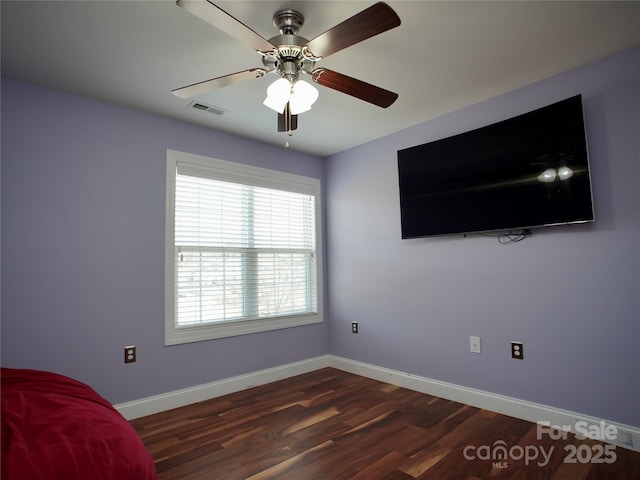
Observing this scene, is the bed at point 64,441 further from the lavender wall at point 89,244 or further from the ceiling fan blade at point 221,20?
the ceiling fan blade at point 221,20

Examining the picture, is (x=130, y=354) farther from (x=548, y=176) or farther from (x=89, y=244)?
(x=548, y=176)

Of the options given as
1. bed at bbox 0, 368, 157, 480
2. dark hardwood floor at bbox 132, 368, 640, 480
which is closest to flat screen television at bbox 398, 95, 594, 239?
dark hardwood floor at bbox 132, 368, 640, 480

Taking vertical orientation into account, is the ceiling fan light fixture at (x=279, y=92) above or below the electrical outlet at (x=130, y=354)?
above

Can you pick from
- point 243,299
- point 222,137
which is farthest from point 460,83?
point 243,299

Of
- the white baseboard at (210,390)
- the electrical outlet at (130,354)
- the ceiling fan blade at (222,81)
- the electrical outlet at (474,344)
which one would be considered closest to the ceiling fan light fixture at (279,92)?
the ceiling fan blade at (222,81)

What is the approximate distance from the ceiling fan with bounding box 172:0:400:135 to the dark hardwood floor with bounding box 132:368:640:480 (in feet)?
6.43

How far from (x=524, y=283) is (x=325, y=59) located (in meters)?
2.08

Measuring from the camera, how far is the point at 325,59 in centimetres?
225

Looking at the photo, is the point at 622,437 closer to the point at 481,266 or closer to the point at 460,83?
the point at 481,266

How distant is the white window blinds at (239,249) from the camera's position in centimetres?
310

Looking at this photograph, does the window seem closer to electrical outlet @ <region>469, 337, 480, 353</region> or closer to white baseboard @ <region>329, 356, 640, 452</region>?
white baseboard @ <region>329, 356, 640, 452</region>

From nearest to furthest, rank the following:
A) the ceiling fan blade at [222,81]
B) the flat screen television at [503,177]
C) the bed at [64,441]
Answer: the bed at [64,441] < the ceiling fan blade at [222,81] < the flat screen television at [503,177]

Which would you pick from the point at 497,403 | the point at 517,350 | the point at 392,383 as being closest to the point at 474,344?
the point at 517,350

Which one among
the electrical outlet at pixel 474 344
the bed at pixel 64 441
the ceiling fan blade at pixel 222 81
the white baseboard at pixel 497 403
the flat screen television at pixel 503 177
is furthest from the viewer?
the electrical outlet at pixel 474 344
